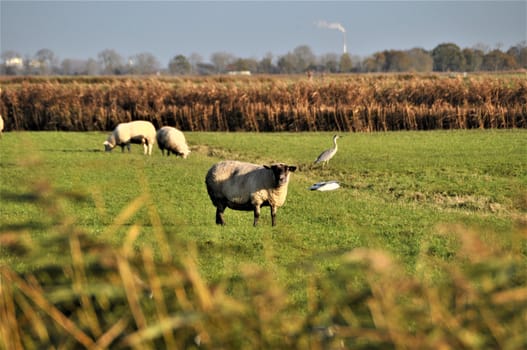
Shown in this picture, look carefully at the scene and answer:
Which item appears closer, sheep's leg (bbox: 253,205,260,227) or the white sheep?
sheep's leg (bbox: 253,205,260,227)

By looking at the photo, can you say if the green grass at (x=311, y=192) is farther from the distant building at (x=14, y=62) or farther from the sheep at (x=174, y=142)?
the distant building at (x=14, y=62)

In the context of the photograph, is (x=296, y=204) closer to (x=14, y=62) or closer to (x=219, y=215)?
(x=219, y=215)

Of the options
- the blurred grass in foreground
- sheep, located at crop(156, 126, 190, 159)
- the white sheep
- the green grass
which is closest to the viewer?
the blurred grass in foreground

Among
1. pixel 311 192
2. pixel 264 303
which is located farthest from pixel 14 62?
pixel 264 303

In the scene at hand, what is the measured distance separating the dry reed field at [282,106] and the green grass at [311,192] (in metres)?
2.84

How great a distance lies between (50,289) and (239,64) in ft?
480

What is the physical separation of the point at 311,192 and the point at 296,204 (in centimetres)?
170

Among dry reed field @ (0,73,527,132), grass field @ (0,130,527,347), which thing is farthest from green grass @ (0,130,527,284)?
dry reed field @ (0,73,527,132)

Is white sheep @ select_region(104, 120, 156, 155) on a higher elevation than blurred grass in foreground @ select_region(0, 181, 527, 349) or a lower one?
lower

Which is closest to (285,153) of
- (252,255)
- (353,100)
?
(353,100)

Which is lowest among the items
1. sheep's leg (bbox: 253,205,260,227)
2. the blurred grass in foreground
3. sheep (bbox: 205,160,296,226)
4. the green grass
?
the green grass

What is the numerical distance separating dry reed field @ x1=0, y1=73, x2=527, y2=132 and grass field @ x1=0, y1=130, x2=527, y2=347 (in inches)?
130

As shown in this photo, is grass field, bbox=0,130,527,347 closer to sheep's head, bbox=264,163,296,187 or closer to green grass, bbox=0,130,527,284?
green grass, bbox=0,130,527,284

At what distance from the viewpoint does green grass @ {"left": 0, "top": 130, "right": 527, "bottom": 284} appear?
1016cm
